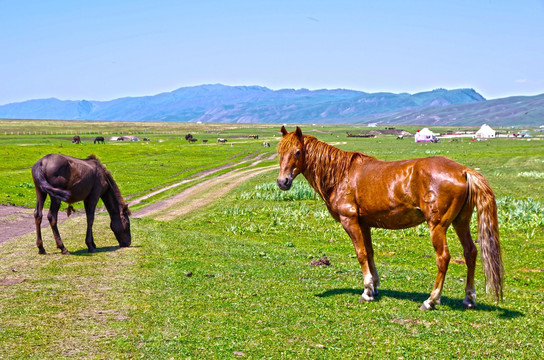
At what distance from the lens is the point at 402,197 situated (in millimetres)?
11531

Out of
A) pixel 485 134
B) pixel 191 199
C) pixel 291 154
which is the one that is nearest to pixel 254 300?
pixel 291 154

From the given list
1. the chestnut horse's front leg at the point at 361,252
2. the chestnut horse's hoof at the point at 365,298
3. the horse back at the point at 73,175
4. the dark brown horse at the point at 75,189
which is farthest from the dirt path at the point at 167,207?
the chestnut horse's hoof at the point at 365,298

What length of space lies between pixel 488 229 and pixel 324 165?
3.99 meters

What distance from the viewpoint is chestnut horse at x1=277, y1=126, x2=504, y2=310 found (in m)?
10.8

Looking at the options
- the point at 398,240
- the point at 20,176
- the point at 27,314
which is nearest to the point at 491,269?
the point at 27,314

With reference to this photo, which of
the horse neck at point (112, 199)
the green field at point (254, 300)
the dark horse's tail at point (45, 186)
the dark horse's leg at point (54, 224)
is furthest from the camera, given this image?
the horse neck at point (112, 199)

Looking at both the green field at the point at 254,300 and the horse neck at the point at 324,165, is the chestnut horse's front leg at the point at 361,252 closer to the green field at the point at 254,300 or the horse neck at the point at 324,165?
the green field at the point at 254,300

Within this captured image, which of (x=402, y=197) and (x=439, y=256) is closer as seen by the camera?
(x=439, y=256)

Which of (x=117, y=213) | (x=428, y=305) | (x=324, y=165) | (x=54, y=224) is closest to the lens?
(x=428, y=305)

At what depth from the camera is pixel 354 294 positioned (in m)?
12.7

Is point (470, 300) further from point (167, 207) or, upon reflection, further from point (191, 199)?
point (191, 199)

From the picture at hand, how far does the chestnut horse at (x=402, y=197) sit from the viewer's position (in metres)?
10.8

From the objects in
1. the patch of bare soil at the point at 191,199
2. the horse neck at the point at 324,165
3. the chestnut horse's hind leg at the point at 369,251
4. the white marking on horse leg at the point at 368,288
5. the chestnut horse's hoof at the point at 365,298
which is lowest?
the patch of bare soil at the point at 191,199

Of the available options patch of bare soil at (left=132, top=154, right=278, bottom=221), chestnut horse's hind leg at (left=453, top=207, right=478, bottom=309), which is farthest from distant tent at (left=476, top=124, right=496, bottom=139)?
chestnut horse's hind leg at (left=453, top=207, right=478, bottom=309)
